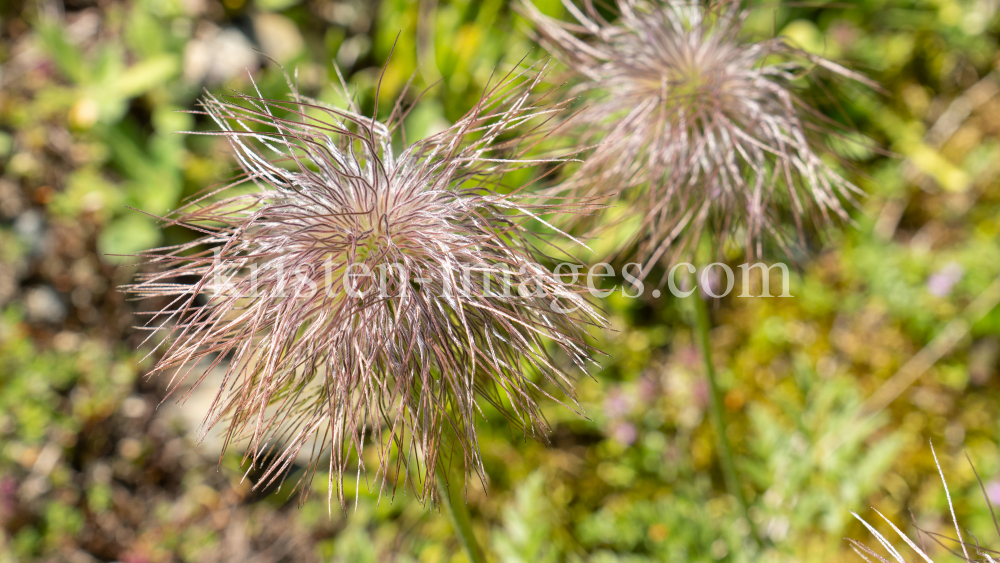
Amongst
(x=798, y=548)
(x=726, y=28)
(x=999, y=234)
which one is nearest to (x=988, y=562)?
(x=726, y=28)

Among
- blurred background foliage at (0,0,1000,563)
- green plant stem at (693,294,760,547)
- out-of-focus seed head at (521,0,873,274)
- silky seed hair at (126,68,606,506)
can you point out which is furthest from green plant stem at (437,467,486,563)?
blurred background foliage at (0,0,1000,563)

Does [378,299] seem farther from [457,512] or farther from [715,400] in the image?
[715,400]

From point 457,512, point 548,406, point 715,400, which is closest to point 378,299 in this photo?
point 457,512

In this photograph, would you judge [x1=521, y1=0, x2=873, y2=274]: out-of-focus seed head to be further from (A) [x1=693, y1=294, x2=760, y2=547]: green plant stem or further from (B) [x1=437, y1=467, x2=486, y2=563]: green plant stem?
(B) [x1=437, y1=467, x2=486, y2=563]: green plant stem

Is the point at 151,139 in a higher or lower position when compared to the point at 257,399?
lower

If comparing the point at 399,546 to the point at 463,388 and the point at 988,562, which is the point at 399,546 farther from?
the point at 988,562

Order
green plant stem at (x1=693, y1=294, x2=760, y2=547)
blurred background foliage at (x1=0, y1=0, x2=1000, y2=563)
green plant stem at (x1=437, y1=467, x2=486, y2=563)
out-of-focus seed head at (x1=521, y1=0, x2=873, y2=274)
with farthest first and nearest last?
blurred background foliage at (x1=0, y1=0, x2=1000, y2=563) < green plant stem at (x1=693, y1=294, x2=760, y2=547) < out-of-focus seed head at (x1=521, y1=0, x2=873, y2=274) < green plant stem at (x1=437, y1=467, x2=486, y2=563)
